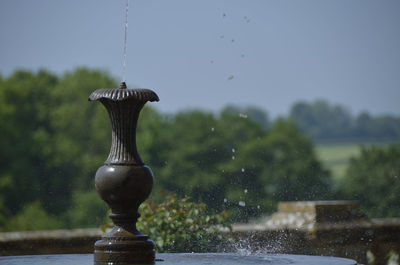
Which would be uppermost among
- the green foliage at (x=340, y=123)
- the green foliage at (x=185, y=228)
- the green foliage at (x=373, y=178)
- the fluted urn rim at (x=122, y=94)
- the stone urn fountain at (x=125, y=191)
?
the green foliage at (x=340, y=123)

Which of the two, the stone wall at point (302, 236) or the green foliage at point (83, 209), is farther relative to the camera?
the green foliage at point (83, 209)

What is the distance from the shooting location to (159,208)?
322 inches

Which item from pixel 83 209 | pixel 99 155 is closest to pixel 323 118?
pixel 99 155

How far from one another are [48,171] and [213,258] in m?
36.0

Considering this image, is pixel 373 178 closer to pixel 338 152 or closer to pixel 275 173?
pixel 275 173

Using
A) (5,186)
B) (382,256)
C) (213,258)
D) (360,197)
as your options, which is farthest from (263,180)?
(213,258)

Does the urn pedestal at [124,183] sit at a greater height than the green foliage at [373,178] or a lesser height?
greater

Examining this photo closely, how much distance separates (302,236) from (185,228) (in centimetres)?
173

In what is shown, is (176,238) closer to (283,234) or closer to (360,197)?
(283,234)

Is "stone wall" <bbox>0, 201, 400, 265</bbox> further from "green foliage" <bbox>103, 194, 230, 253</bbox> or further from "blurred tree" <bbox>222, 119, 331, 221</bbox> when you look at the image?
"blurred tree" <bbox>222, 119, 331, 221</bbox>

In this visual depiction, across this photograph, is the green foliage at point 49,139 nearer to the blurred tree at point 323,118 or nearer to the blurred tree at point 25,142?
the blurred tree at point 25,142

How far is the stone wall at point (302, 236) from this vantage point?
8.23 meters

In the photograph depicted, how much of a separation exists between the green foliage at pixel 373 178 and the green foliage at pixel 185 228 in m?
31.6

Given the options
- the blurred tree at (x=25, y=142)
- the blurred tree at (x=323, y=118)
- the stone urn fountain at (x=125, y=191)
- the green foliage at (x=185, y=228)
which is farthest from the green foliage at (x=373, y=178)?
the stone urn fountain at (x=125, y=191)
